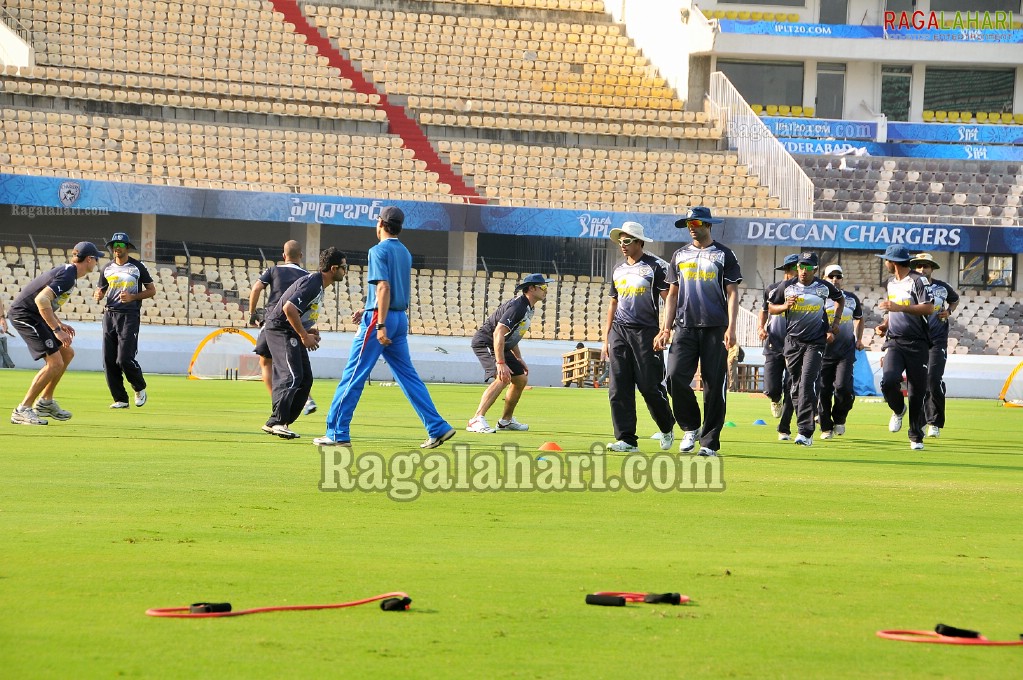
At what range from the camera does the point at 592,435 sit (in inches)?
583

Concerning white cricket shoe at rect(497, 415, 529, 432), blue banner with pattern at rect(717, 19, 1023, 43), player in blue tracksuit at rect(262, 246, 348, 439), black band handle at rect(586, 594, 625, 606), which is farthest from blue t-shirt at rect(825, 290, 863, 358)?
blue banner with pattern at rect(717, 19, 1023, 43)

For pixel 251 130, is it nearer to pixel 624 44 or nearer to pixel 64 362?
pixel 624 44

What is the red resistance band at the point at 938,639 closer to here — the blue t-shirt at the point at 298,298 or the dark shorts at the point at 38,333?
the blue t-shirt at the point at 298,298

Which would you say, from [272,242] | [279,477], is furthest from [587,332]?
[279,477]

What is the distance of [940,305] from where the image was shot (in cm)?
1571

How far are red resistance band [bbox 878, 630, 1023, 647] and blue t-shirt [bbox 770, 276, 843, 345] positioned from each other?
1048cm

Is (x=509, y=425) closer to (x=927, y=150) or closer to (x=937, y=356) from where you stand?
(x=937, y=356)

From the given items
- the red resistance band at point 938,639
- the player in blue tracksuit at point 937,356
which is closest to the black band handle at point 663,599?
the red resistance band at point 938,639

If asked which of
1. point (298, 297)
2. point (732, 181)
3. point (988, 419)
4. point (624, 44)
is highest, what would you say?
point (624, 44)

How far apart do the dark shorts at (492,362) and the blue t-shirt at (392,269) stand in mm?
3738

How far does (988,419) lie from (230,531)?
17.3m

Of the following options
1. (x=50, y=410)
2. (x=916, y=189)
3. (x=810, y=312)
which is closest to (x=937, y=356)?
(x=810, y=312)

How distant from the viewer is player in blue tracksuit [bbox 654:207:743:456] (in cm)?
1190

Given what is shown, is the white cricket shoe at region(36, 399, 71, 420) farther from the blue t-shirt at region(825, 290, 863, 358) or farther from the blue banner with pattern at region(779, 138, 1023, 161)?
the blue banner with pattern at region(779, 138, 1023, 161)
